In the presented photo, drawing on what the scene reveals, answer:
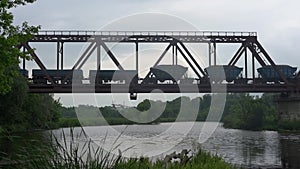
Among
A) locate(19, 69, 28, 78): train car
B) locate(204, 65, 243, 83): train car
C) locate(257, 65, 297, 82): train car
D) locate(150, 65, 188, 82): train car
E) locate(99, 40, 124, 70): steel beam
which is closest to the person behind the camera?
locate(150, 65, 188, 82): train car

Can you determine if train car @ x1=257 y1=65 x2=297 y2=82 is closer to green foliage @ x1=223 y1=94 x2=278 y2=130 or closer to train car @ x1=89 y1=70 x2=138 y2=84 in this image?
green foliage @ x1=223 y1=94 x2=278 y2=130

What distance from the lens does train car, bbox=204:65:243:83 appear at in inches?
2379

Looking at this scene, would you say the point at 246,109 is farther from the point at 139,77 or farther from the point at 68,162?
the point at 68,162

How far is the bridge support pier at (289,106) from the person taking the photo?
65.3 meters

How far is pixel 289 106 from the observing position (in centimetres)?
6762

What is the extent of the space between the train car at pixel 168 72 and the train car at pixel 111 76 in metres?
2.68

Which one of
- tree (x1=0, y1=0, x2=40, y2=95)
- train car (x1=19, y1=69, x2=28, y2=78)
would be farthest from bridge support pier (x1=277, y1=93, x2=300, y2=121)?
tree (x1=0, y1=0, x2=40, y2=95)

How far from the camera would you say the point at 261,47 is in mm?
65438

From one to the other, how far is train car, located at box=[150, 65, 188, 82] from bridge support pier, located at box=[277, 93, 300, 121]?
17.6 meters

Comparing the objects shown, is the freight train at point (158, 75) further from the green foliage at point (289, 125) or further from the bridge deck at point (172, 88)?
the green foliage at point (289, 125)

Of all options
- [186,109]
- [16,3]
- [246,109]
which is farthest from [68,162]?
[246,109]

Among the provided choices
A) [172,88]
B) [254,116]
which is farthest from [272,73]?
[254,116]

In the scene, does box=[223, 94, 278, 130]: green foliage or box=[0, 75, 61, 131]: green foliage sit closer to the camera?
box=[0, 75, 61, 131]: green foliage

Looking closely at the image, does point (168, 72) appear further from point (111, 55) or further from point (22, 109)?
point (22, 109)
